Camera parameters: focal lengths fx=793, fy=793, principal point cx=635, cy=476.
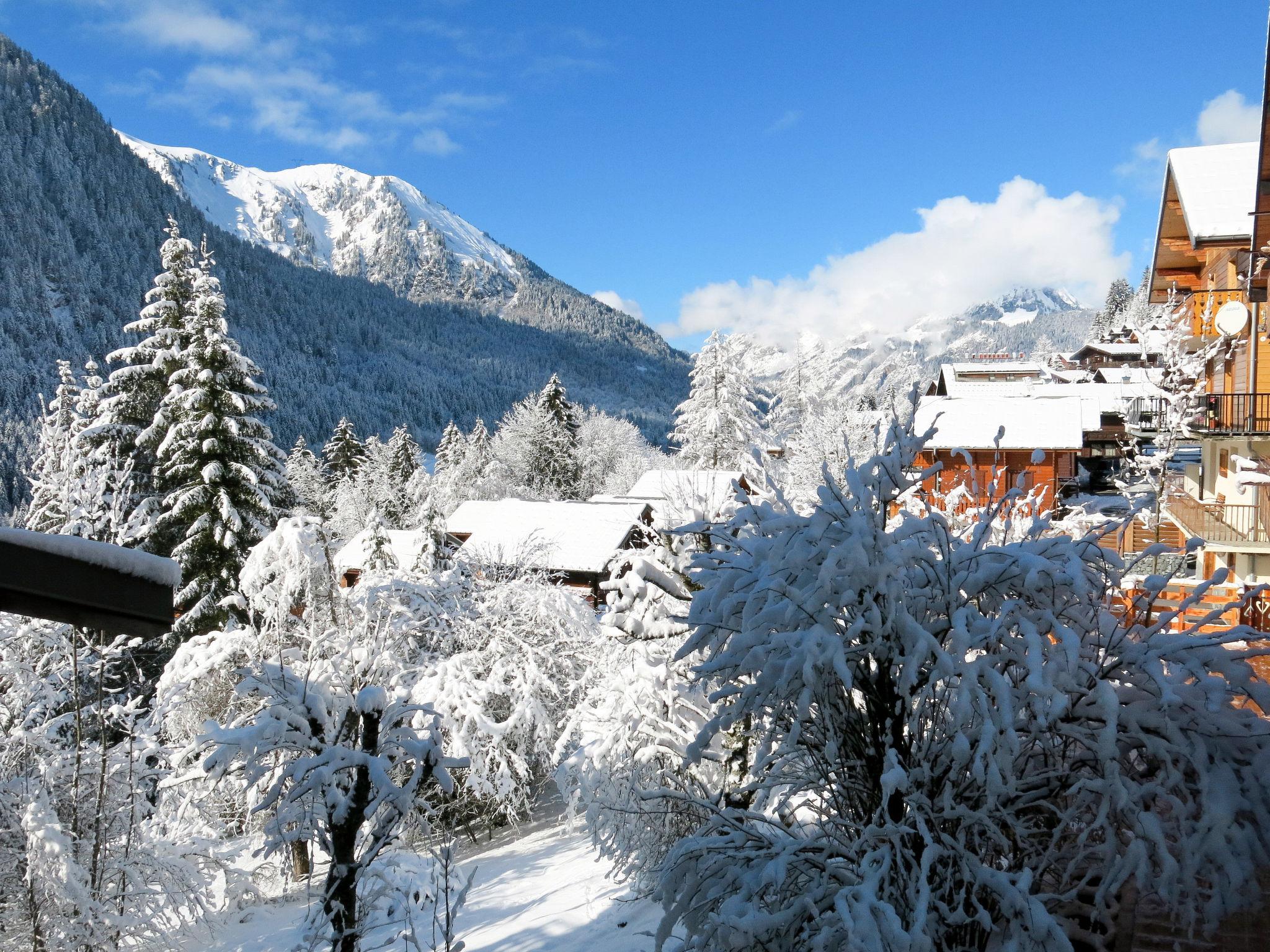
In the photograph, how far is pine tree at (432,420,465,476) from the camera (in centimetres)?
5775

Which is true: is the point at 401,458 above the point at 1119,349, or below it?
below

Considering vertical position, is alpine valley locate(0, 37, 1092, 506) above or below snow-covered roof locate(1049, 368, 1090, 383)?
above

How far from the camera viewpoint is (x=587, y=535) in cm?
2752

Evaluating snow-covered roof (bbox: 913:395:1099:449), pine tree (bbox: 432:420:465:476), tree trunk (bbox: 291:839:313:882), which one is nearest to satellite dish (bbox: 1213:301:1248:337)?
snow-covered roof (bbox: 913:395:1099:449)

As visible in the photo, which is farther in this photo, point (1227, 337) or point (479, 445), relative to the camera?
point (479, 445)

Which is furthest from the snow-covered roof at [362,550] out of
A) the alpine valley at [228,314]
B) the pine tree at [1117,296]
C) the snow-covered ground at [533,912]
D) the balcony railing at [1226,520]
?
the pine tree at [1117,296]

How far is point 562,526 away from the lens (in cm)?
2823

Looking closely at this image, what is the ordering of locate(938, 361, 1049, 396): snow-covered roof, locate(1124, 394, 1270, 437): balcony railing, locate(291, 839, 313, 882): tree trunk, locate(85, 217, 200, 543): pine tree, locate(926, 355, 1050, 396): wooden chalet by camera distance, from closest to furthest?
locate(291, 839, 313, 882): tree trunk → locate(1124, 394, 1270, 437): balcony railing → locate(85, 217, 200, 543): pine tree → locate(926, 355, 1050, 396): wooden chalet → locate(938, 361, 1049, 396): snow-covered roof

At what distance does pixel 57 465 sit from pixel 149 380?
2.74 m

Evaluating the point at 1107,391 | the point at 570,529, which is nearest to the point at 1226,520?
the point at 570,529

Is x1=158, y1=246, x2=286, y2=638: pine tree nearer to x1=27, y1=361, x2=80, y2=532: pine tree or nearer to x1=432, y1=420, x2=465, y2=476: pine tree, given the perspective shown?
x1=27, y1=361, x2=80, y2=532: pine tree

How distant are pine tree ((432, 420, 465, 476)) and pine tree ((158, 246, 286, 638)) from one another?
37028mm

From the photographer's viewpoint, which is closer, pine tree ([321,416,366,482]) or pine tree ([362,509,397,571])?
pine tree ([362,509,397,571])

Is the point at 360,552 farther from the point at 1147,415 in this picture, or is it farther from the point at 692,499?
the point at 1147,415
